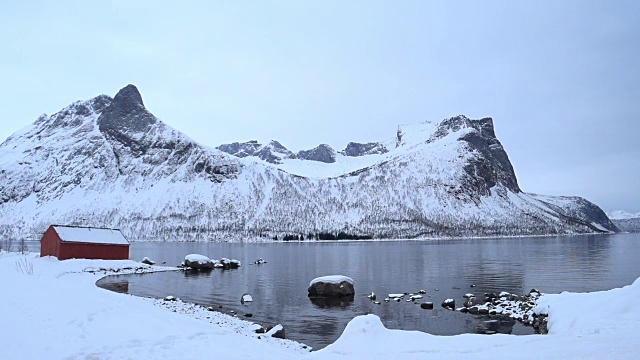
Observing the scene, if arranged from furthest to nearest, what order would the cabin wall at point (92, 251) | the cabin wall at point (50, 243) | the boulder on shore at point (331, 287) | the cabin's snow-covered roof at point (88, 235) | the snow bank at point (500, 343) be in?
the cabin's snow-covered roof at point (88, 235), the cabin wall at point (50, 243), the cabin wall at point (92, 251), the boulder on shore at point (331, 287), the snow bank at point (500, 343)

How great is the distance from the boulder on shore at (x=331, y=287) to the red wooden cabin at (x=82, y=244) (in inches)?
1907

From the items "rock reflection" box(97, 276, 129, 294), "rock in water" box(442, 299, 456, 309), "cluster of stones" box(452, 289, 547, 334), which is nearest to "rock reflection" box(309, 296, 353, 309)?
"rock in water" box(442, 299, 456, 309)

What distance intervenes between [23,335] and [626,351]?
22705 mm

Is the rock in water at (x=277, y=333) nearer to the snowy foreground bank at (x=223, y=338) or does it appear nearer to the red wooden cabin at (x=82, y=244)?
the snowy foreground bank at (x=223, y=338)

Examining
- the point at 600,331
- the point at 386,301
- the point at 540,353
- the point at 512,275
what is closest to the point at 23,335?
the point at 540,353

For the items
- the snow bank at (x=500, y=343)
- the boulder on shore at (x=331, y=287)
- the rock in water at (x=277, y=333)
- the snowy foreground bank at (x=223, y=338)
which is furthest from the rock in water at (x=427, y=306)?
the rock in water at (x=277, y=333)

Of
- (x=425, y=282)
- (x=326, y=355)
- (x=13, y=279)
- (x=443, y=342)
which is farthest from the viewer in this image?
(x=425, y=282)

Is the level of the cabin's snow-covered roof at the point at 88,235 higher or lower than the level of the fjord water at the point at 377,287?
higher

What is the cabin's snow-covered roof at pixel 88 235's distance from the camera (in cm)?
7938

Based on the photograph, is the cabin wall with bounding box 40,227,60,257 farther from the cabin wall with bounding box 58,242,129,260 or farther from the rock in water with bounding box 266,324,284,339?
the rock in water with bounding box 266,324,284,339

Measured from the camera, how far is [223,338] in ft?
72.9

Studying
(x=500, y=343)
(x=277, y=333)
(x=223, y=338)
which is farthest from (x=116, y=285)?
(x=500, y=343)

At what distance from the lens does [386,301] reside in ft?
154

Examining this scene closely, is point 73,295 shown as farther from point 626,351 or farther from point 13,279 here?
point 626,351
